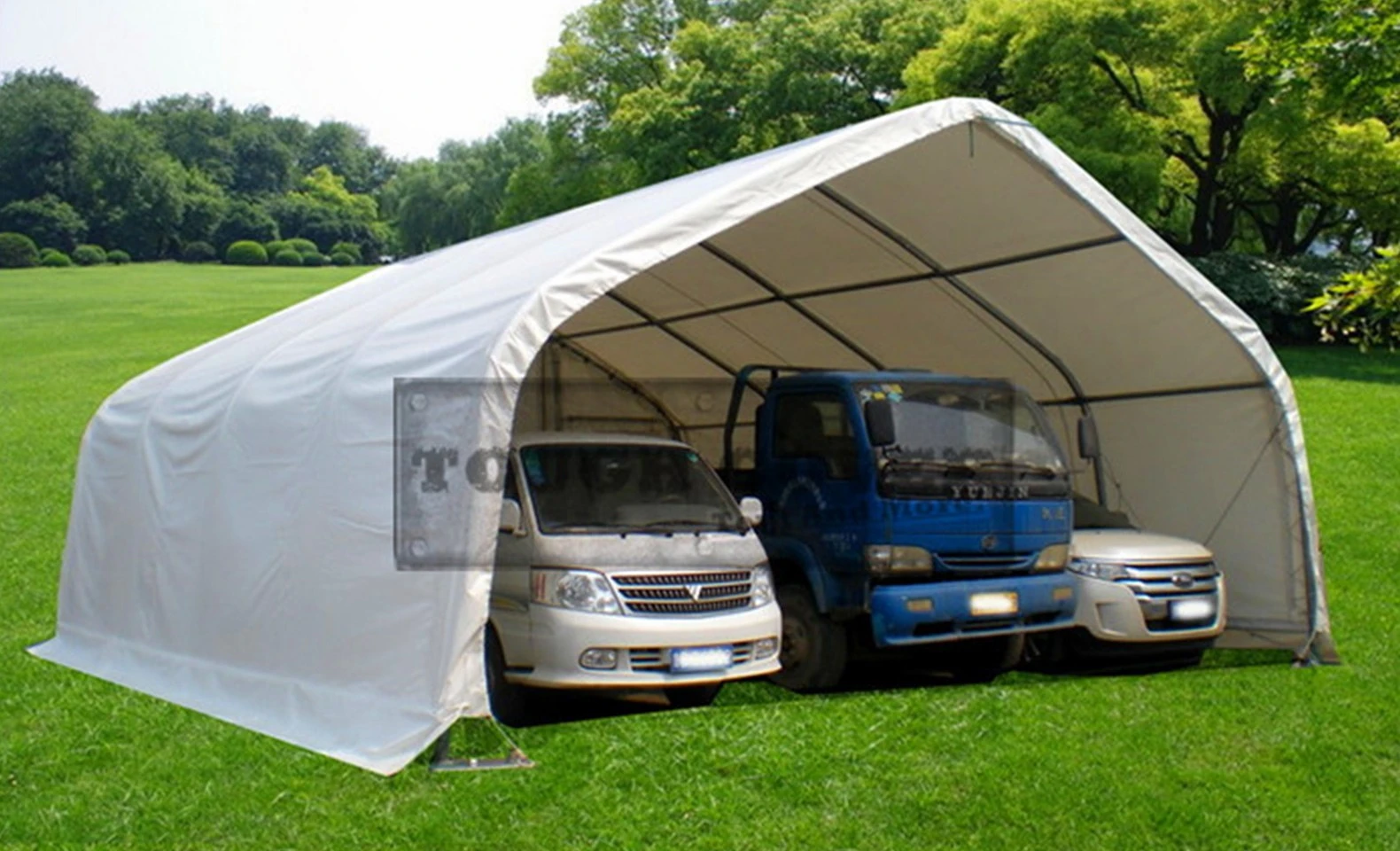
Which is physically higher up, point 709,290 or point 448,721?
point 709,290

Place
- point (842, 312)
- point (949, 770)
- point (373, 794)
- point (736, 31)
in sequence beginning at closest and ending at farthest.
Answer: point (373, 794) → point (949, 770) → point (842, 312) → point (736, 31)

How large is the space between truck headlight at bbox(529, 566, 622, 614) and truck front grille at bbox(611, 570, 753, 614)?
0.30 ft

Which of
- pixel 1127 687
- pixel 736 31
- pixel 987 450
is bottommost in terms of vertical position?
pixel 1127 687

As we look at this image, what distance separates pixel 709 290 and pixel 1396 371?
21.8m

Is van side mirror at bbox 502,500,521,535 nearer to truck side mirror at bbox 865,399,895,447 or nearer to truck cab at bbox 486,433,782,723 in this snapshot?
truck cab at bbox 486,433,782,723

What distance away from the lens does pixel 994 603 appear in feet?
31.8

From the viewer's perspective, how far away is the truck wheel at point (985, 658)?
34.6ft

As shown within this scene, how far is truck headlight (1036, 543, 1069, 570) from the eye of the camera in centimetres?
1012

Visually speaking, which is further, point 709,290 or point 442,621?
point 709,290

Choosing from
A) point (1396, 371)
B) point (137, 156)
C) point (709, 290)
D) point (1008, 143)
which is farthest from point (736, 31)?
point (137, 156)

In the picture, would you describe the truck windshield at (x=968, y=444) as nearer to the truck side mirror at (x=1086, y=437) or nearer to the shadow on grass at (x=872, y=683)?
the truck side mirror at (x=1086, y=437)

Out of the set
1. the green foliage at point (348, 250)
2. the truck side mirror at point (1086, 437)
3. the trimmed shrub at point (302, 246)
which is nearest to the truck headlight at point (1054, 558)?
the truck side mirror at point (1086, 437)

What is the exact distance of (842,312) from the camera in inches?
562

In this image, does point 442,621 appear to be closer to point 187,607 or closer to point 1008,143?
point 187,607
